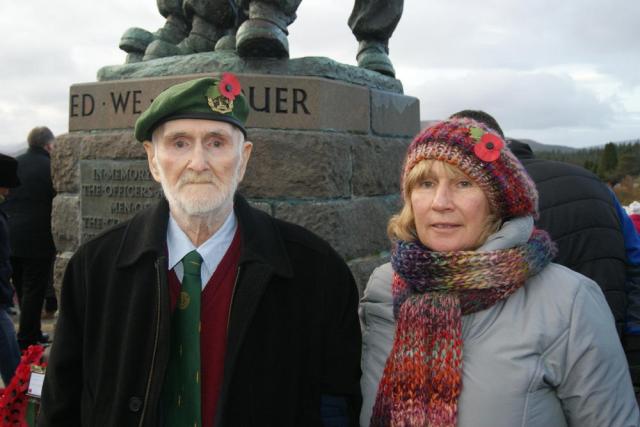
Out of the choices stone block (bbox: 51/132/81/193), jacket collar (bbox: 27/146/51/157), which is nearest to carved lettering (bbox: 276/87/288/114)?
stone block (bbox: 51/132/81/193)

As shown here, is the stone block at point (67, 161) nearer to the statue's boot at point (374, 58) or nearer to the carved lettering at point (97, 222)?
the carved lettering at point (97, 222)

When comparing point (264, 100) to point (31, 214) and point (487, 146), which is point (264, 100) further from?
point (31, 214)

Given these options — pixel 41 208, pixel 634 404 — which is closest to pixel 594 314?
pixel 634 404

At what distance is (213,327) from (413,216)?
2.20ft

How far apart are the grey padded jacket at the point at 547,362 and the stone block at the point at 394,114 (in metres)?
2.15

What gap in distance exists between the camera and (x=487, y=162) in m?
1.61

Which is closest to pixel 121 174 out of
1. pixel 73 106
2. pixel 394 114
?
pixel 73 106

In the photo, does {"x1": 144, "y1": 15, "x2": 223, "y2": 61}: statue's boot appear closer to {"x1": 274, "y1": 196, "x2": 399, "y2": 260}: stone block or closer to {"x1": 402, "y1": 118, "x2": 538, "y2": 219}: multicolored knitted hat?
{"x1": 274, "y1": 196, "x2": 399, "y2": 260}: stone block

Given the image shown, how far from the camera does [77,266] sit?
5.66 ft

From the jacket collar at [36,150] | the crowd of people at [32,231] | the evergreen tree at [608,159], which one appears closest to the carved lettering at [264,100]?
the crowd of people at [32,231]

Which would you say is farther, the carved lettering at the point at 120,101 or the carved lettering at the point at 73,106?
the carved lettering at the point at 73,106

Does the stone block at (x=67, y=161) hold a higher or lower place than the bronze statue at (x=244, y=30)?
lower

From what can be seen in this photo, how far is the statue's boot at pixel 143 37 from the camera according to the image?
4.02 meters

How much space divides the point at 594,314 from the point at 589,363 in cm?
12
